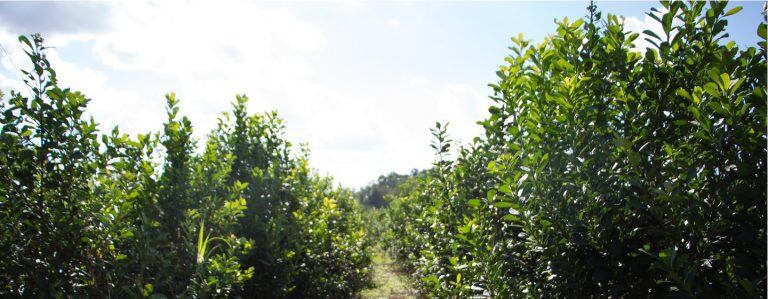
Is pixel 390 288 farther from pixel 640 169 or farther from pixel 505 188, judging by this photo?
pixel 640 169

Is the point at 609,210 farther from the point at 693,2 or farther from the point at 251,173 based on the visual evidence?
the point at 251,173

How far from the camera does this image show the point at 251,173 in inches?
275

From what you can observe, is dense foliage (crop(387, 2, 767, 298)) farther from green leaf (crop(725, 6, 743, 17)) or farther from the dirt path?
the dirt path

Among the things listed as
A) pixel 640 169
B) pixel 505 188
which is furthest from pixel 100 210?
pixel 640 169

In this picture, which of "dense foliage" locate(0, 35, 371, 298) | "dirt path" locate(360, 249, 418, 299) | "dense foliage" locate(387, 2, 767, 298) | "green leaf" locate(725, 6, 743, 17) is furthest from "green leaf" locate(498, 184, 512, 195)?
"dirt path" locate(360, 249, 418, 299)

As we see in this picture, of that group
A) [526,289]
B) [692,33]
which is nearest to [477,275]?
[526,289]

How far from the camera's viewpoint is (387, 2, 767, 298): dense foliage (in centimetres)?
202

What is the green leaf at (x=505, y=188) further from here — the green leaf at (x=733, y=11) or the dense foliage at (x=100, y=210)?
the dense foliage at (x=100, y=210)

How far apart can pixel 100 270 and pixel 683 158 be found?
414cm

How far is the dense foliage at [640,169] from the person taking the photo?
2.02 meters

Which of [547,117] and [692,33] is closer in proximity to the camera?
[692,33]

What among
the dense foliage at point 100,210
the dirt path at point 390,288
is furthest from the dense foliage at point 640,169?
the dirt path at point 390,288

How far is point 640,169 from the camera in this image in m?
2.39

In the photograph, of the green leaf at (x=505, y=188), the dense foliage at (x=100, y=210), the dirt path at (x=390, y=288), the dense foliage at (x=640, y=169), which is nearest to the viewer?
the dense foliage at (x=640, y=169)
